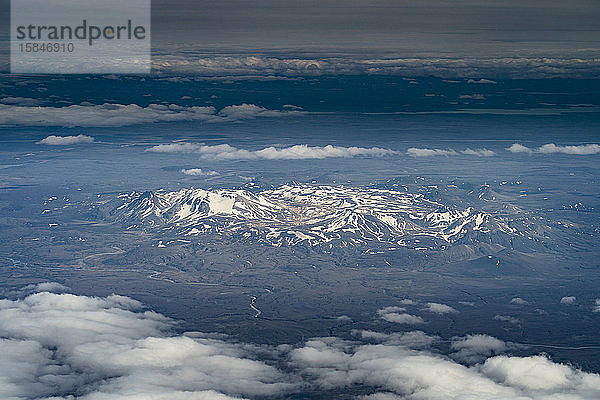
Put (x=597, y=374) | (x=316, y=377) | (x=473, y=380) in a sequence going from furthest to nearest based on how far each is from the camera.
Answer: (x=597, y=374) → (x=316, y=377) → (x=473, y=380)

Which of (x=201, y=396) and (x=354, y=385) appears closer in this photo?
(x=201, y=396)

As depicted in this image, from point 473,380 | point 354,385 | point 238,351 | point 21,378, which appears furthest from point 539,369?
point 21,378

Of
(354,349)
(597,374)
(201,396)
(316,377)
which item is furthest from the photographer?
(354,349)

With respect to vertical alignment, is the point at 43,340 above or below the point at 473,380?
above

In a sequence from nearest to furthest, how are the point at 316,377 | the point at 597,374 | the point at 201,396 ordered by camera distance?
the point at 201,396, the point at 316,377, the point at 597,374

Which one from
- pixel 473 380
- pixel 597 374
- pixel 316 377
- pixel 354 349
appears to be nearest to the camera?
pixel 473 380

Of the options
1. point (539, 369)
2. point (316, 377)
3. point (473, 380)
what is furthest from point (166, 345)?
point (539, 369)

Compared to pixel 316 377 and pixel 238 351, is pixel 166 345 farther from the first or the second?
pixel 316 377

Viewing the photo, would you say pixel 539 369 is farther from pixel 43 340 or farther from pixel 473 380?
pixel 43 340

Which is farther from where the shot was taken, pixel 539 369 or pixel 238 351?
pixel 238 351
